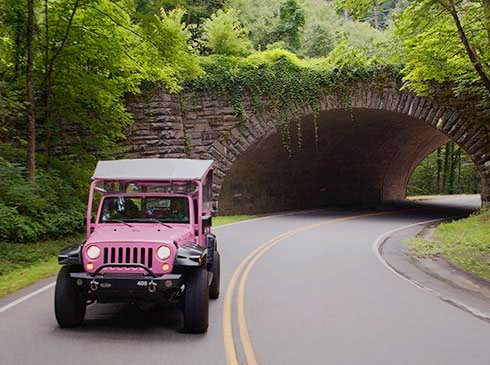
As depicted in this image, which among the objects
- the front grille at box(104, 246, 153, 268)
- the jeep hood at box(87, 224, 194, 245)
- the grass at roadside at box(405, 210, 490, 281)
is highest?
the jeep hood at box(87, 224, 194, 245)

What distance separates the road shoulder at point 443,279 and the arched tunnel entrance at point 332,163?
11698 millimetres

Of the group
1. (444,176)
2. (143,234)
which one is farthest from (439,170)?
(143,234)

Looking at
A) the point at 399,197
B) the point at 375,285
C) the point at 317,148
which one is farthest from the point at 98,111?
the point at 399,197

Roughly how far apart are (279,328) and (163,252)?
5.99ft

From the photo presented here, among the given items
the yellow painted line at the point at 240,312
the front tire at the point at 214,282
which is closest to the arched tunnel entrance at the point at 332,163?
the yellow painted line at the point at 240,312

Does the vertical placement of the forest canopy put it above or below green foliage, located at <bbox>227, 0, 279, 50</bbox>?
below

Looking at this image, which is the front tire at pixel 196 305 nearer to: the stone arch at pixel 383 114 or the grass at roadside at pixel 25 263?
the grass at roadside at pixel 25 263

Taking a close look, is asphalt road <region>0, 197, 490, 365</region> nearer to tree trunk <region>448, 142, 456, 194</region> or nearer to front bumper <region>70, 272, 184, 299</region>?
front bumper <region>70, 272, 184, 299</region>

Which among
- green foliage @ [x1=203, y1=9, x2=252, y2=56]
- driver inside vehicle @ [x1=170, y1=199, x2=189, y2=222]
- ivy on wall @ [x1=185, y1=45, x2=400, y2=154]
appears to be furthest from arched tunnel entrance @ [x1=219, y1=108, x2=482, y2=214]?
driver inside vehicle @ [x1=170, y1=199, x2=189, y2=222]

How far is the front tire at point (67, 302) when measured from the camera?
6.07 metres

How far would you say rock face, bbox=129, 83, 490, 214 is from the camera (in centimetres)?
2270

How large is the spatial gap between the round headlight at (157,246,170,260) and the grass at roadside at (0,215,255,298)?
12.9ft

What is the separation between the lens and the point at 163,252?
6.10m

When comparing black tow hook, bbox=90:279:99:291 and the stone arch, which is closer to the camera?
black tow hook, bbox=90:279:99:291
